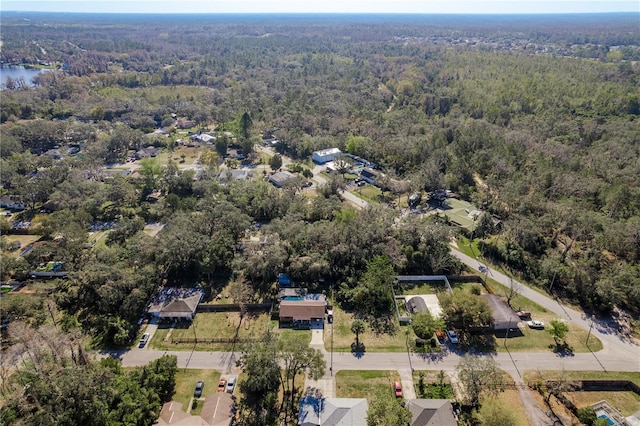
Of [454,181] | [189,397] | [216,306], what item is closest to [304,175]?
[454,181]

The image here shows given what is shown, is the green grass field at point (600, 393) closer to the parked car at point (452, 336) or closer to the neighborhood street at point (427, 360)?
the neighborhood street at point (427, 360)

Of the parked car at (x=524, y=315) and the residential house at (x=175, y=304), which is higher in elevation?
the parked car at (x=524, y=315)

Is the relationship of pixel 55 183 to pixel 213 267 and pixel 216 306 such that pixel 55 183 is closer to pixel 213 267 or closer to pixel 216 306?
pixel 213 267

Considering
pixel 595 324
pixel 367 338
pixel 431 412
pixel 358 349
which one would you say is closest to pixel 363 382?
pixel 358 349

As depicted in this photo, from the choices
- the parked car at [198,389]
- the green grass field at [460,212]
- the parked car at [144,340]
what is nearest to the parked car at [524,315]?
the green grass field at [460,212]

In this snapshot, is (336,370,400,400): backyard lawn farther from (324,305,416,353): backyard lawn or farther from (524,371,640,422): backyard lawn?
(524,371,640,422): backyard lawn
